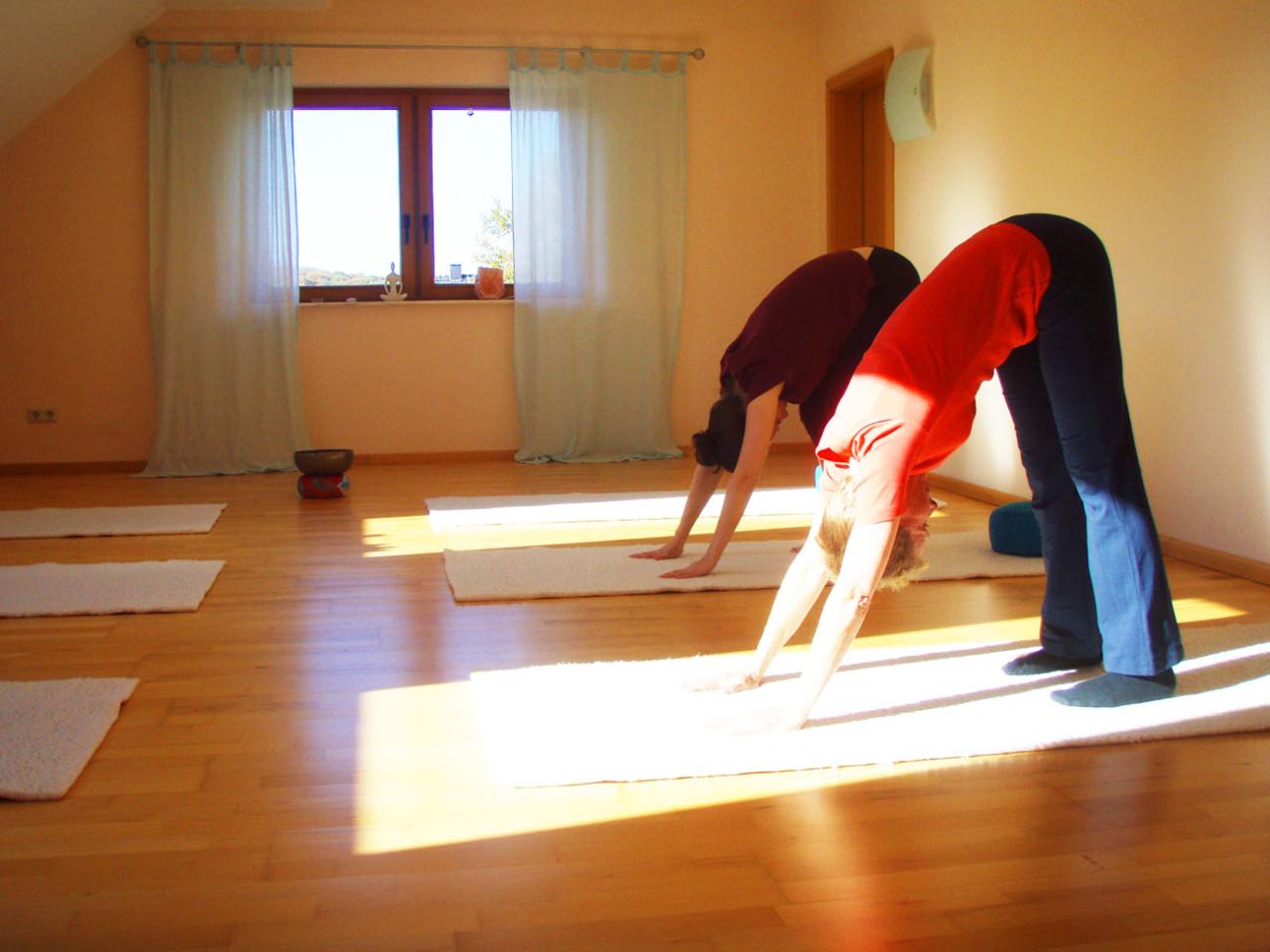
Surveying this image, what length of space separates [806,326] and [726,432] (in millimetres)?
338

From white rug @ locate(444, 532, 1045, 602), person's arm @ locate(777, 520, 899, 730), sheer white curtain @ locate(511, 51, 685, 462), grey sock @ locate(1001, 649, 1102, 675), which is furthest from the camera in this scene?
sheer white curtain @ locate(511, 51, 685, 462)

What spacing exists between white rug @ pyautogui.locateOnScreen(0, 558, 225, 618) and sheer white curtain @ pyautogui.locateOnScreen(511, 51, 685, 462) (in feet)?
10.0

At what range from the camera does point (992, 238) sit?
230 centimetres

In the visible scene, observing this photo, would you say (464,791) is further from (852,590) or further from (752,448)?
(752,448)

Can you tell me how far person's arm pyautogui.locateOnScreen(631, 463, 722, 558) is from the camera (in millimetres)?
3750

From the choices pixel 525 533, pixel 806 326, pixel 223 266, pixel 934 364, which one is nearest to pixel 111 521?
pixel 525 533

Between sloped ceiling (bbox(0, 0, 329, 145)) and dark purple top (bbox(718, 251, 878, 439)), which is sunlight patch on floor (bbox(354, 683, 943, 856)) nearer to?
dark purple top (bbox(718, 251, 878, 439))

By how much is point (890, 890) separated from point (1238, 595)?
7.10ft

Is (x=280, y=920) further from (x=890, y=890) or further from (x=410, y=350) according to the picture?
(x=410, y=350)

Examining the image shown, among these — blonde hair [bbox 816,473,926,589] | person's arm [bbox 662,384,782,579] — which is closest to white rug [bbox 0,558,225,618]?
person's arm [bbox 662,384,782,579]

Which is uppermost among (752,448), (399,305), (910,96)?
(910,96)

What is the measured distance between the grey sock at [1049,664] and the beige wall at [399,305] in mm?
4588

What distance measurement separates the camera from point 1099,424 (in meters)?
2.34

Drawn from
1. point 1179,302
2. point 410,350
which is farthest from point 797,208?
point 1179,302
